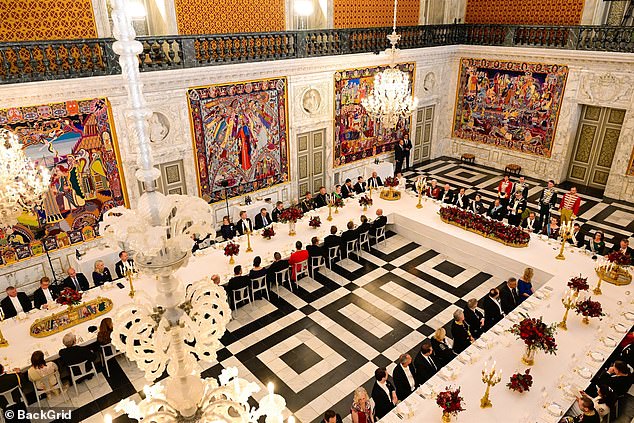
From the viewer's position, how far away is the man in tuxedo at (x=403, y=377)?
656 cm

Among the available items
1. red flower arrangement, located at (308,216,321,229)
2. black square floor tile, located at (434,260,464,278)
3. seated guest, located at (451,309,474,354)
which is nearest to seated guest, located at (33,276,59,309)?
red flower arrangement, located at (308,216,321,229)

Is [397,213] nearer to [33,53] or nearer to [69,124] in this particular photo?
[69,124]

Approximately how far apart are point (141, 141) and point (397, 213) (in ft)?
34.2

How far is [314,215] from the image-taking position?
11.7 m

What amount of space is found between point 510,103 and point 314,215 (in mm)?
9353

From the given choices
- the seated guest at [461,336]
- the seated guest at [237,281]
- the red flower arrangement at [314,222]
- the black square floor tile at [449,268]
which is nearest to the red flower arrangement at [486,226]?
the black square floor tile at [449,268]

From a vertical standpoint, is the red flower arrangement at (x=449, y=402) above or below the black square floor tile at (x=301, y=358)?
above

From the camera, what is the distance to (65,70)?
30.2 feet

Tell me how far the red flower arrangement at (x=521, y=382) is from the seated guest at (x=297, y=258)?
16.1ft

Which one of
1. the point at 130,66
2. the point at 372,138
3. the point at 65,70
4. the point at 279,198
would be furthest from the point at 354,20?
the point at 130,66

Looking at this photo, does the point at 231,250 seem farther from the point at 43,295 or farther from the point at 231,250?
the point at 43,295

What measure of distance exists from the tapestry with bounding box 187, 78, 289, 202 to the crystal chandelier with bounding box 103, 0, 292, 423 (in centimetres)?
970

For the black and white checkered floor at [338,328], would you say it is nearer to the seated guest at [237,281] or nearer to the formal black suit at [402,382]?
the seated guest at [237,281]

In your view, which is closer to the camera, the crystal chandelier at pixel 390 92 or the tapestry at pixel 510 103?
the crystal chandelier at pixel 390 92
